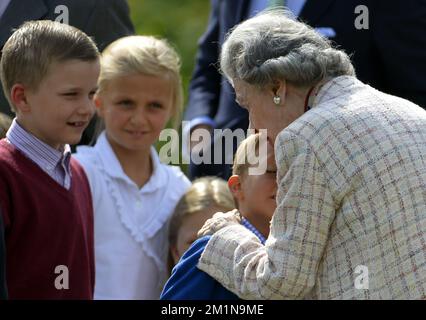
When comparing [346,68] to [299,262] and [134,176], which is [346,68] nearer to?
[299,262]

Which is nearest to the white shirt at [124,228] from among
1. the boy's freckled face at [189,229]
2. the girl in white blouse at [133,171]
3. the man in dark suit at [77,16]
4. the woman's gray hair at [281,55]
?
the girl in white blouse at [133,171]

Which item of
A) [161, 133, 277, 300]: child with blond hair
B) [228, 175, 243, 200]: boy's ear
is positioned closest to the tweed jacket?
[161, 133, 277, 300]: child with blond hair

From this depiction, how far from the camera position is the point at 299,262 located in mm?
3350

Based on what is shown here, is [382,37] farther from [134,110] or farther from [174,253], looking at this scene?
[174,253]

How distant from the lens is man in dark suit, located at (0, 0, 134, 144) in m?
4.82

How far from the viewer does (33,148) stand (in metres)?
4.18

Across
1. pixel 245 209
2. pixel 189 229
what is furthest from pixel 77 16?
pixel 245 209

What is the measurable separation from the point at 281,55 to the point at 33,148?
1091 mm

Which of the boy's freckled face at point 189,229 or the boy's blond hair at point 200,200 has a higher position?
the boy's blond hair at point 200,200

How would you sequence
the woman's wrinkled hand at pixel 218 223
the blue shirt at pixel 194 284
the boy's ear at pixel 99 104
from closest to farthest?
the blue shirt at pixel 194 284 → the woman's wrinkled hand at pixel 218 223 → the boy's ear at pixel 99 104

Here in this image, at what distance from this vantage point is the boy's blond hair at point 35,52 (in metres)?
4.23

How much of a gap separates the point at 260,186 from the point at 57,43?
0.94 meters

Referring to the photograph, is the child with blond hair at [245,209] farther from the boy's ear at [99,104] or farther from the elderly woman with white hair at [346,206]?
the boy's ear at [99,104]

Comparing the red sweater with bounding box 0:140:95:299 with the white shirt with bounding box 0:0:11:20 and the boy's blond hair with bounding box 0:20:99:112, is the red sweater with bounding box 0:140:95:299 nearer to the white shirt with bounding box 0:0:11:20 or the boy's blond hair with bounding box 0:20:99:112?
the boy's blond hair with bounding box 0:20:99:112
